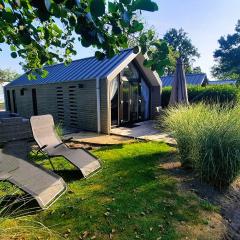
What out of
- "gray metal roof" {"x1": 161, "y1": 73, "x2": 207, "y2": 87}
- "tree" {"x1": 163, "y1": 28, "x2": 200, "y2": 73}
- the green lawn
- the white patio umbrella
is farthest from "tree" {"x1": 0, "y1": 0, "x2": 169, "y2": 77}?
"tree" {"x1": 163, "y1": 28, "x2": 200, "y2": 73}

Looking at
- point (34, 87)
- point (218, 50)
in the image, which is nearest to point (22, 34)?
point (34, 87)

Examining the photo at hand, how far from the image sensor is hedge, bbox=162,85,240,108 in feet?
38.9

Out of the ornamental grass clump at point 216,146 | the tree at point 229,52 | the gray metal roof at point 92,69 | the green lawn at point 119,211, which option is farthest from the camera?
the tree at point 229,52

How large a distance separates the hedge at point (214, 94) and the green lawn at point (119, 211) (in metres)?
7.56

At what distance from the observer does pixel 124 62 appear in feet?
35.1

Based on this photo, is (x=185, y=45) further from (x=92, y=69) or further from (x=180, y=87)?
(x=92, y=69)

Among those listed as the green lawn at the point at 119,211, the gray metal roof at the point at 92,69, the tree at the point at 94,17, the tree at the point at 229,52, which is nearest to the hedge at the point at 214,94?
the gray metal roof at the point at 92,69

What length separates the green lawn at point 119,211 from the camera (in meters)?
3.02

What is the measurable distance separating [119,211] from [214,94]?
10.9 metres

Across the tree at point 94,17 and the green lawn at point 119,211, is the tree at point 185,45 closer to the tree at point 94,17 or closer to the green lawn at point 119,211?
the green lawn at point 119,211

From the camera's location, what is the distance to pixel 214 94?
1272 centimetres

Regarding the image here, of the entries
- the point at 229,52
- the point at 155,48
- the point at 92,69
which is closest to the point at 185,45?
the point at 229,52

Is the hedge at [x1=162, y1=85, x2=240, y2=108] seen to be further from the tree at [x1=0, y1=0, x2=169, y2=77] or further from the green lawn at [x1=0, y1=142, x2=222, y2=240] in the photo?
the tree at [x1=0, y1=0, x2=169, y2=77]

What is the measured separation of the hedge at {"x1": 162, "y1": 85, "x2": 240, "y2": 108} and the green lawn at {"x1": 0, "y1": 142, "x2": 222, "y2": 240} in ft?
24.8
